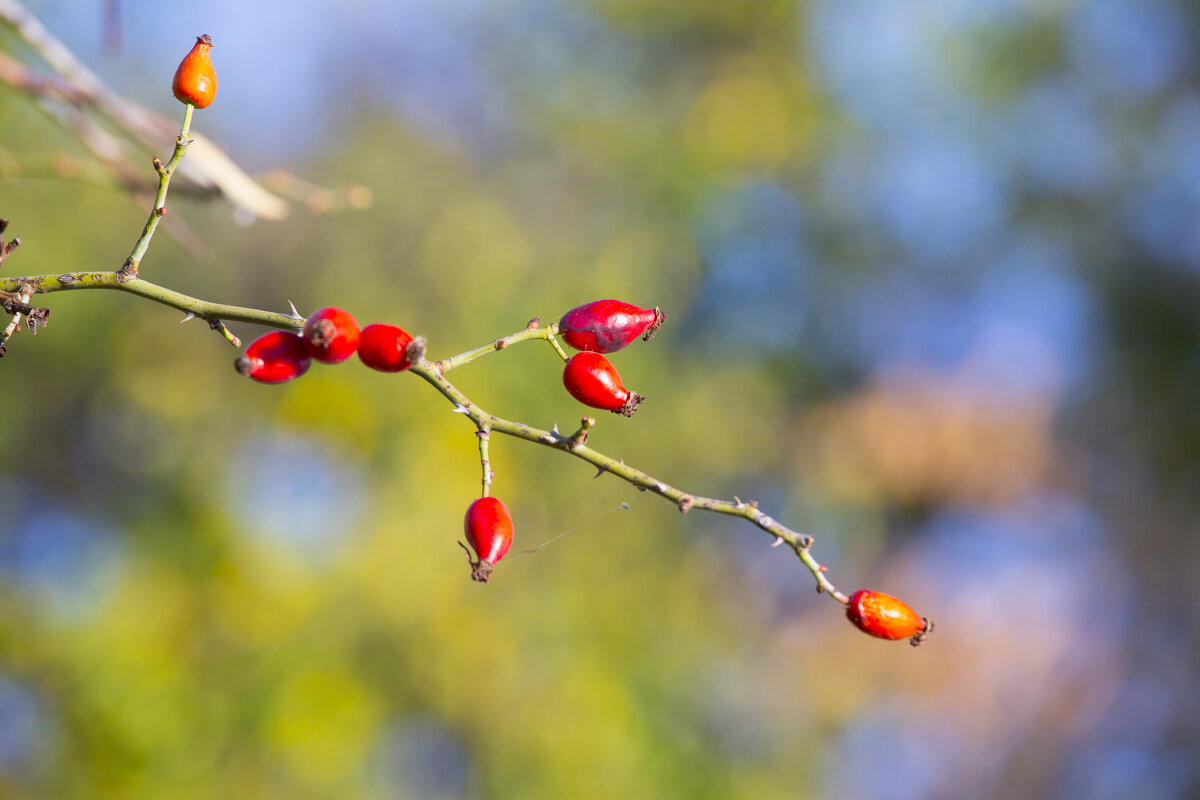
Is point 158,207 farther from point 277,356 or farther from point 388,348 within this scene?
point 388,348

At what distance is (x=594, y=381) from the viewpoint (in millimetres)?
1381

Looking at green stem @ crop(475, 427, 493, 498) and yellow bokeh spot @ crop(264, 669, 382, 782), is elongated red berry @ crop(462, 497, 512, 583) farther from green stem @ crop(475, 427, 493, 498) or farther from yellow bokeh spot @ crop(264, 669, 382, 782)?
yellow bokeh spot @ crop(264, 669, 382, 782)

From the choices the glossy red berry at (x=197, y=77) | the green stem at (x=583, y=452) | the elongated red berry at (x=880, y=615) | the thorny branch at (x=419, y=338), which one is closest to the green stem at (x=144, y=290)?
the thorny branch at (x=419, y=338)

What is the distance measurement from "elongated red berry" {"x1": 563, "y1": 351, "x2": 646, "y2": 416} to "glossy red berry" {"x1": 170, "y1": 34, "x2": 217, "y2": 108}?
72 cm

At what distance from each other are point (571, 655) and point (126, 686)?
3.29 metres

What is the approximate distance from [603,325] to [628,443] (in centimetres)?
795

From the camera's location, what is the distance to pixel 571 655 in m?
7.36

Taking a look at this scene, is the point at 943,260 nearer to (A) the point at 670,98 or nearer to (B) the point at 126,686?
(A) the point at 670,98

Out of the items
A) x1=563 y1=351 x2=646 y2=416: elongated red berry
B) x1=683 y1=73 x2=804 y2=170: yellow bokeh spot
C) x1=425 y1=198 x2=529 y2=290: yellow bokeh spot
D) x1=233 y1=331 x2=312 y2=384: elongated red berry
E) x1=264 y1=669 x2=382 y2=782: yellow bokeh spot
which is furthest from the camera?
x1=683 y1=73 x2=804 y2=170: yellow bokeh spot

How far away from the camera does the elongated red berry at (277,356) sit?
1.25 m

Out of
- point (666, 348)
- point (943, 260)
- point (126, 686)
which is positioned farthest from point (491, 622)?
point (943, 260)

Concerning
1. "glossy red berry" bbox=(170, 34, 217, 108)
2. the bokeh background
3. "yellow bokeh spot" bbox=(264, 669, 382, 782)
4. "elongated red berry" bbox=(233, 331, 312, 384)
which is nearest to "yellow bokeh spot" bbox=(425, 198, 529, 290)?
the bokeh background

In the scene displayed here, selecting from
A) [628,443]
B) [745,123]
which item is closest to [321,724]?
[628,443]

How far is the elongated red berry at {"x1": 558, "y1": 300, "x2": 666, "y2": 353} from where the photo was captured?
1454mm
